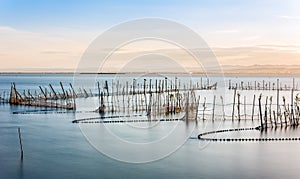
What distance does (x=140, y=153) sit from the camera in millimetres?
16766

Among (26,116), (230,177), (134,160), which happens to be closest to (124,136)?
(134,160)

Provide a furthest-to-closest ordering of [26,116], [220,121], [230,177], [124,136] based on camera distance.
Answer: [26,116], [220,121], [124,136], [230,177]

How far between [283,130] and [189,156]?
291 inches

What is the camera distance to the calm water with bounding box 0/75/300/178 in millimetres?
14078

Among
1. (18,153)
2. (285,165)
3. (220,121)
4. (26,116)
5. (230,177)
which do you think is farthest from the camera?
(26,116)

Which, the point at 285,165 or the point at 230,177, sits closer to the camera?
the point at 230,177

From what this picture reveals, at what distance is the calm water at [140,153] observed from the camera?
1408 centimetres

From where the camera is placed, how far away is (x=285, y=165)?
608 inches

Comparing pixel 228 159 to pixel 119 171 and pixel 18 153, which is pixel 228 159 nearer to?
pixel 119 171

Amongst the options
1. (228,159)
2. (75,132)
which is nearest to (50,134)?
(75,132)

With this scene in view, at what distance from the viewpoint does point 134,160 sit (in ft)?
51.4

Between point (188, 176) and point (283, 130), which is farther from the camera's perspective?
point (283, 130)

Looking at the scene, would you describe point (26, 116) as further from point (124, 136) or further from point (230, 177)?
point (230, 177)

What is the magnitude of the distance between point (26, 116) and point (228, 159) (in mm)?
16269
